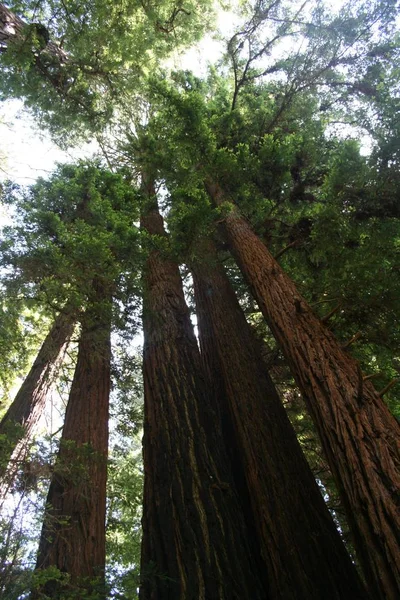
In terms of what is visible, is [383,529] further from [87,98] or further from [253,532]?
[87,98]

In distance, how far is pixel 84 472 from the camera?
3.76 meters

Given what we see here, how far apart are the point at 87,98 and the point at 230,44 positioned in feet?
11.0

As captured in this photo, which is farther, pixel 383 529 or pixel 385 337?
pixel 385 337

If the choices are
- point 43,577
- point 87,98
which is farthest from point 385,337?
point 87,98

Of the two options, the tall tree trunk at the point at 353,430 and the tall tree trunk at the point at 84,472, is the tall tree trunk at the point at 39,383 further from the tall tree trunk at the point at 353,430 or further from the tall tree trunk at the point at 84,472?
the tall tree trunk at the point at 353,430

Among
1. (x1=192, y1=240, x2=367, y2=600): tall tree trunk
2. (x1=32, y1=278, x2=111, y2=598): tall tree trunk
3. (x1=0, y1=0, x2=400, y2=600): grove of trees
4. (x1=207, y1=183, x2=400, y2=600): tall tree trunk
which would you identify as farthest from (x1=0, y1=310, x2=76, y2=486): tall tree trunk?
(x1=207, y1=183, x2=400, y2=600): tall tree trunk

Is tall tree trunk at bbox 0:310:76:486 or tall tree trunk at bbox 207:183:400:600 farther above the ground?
tall tree trunk at bbox 0:310:76:486

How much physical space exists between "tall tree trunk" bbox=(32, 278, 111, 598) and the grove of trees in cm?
3

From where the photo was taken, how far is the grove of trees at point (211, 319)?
308cm

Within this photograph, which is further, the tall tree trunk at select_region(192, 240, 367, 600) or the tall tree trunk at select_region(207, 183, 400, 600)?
the tall tree trunk at select_region(192, 240, 367, 600)

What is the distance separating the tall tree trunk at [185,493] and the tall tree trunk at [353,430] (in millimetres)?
1088

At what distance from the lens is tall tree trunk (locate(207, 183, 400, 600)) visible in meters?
2.48

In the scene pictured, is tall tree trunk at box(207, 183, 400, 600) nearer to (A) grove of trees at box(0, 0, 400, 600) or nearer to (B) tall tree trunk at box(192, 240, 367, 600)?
(A) grove of trees at box(0, 0, 400, 600)

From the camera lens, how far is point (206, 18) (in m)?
9.42
